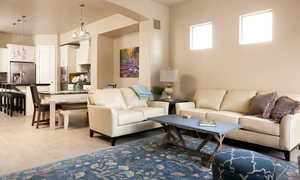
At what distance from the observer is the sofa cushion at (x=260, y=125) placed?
2.86 m

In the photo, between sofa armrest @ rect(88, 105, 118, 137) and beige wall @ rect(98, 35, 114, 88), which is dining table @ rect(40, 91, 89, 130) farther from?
beige wall @ rect(98, 35, 114, 88)

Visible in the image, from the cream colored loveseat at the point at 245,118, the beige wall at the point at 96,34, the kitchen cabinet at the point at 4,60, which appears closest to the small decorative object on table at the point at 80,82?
the beige wall at the point at 96,34

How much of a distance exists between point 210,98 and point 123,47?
3.55 m

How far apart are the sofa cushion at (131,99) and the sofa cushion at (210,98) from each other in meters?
1.20

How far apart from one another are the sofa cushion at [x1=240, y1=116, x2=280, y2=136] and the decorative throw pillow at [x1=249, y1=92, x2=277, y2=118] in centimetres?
19

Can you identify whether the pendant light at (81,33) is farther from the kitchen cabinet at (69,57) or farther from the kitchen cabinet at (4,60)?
the kitchen cabinet at (4,60)

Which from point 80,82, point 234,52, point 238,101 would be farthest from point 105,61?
point 238,101

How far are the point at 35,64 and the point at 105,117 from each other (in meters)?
6.62

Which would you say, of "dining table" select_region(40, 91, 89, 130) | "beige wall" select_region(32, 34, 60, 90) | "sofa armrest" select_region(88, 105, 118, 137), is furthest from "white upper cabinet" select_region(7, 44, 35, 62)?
"sofa armrest" select_region(88, 105, 118, 137)

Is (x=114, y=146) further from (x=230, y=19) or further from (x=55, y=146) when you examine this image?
(x=230, y=19)

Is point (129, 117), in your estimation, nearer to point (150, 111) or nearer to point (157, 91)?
point (150, 111)

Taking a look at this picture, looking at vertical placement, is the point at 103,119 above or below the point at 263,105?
below

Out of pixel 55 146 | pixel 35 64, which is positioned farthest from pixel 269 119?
pixel 35 64

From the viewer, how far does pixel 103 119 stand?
3.53 meters
